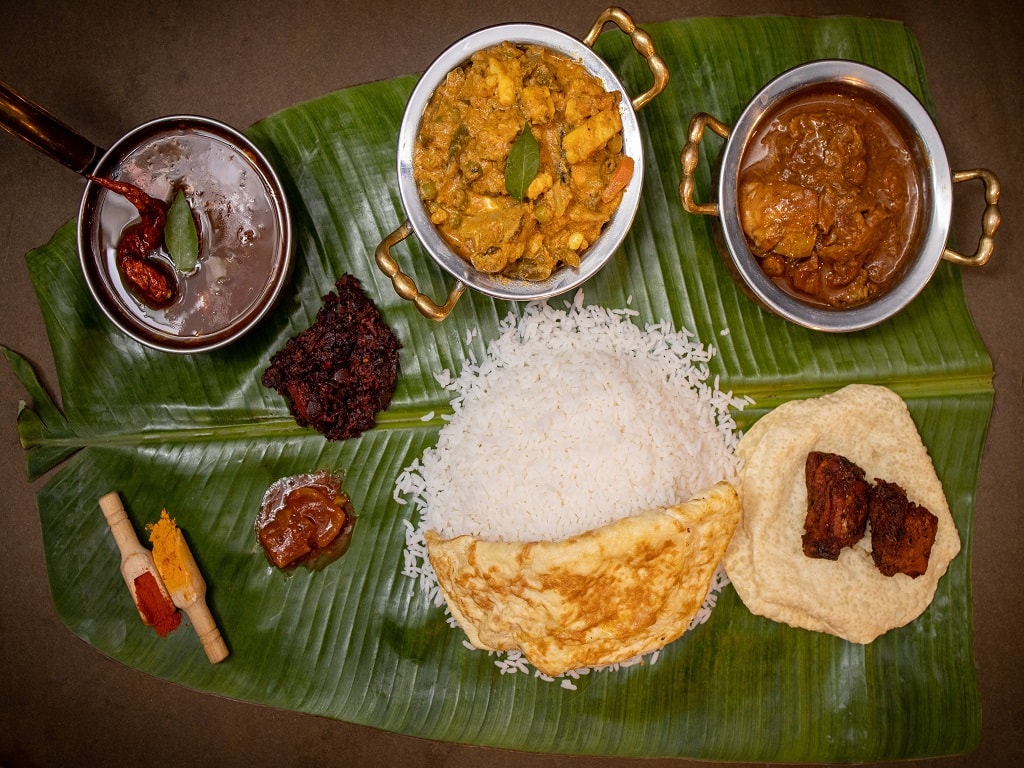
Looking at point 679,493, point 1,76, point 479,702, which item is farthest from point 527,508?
point 1,76

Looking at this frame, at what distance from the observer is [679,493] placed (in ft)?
8.98

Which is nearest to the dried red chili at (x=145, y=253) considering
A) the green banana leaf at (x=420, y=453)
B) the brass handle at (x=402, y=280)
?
the green banana leaf at (x=420, y=453)

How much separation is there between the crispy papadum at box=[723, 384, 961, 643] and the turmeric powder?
7.39 feet

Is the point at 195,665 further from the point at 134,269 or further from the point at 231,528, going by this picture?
the point at 134,269

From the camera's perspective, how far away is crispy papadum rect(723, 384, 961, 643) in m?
2.76

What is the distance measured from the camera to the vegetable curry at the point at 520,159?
7.24 feet

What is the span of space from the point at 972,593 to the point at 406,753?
2.69 meters

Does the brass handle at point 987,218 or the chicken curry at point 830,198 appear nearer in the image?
the chicken curry at point 830,198

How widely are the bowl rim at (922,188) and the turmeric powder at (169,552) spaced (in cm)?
249

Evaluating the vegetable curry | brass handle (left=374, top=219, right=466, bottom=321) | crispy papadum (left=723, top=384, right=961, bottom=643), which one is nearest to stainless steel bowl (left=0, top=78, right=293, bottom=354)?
brass handle (left=374, top=219, right=466, bottom=321)

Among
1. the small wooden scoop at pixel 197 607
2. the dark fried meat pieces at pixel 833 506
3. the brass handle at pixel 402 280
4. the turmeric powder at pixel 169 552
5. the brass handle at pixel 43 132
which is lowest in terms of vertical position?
the dark fried meat pieces at pixel 833 506

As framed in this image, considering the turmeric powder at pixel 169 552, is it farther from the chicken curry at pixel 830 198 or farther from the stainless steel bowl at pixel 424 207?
the chicken curry at pixel 830 198

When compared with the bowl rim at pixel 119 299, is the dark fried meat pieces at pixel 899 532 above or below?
below

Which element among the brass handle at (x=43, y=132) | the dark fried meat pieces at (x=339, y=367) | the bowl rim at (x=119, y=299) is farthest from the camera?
the dark fried meat pieces at (x=339, y=367)
